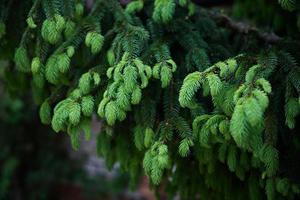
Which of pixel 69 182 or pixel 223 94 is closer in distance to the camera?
pixel 223 94

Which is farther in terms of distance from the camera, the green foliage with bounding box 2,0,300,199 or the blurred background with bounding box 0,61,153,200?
the blurred background with bounding box 0,61,153,200

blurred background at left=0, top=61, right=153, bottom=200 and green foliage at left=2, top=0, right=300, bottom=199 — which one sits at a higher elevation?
green foliage at left=2, top=0, right=300, bottom=199

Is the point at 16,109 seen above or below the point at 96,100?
below

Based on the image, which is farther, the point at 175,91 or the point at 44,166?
the point at 44,166

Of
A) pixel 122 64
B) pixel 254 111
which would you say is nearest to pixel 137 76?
pixel 122 64

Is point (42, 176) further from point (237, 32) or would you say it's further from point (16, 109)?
point (237, 32)

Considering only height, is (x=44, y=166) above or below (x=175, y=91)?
below

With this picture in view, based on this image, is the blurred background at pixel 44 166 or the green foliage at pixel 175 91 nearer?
the green foliage at pixel 175 91

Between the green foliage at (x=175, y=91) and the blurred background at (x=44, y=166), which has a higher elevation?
the green foliage at (x=175, y=91)
